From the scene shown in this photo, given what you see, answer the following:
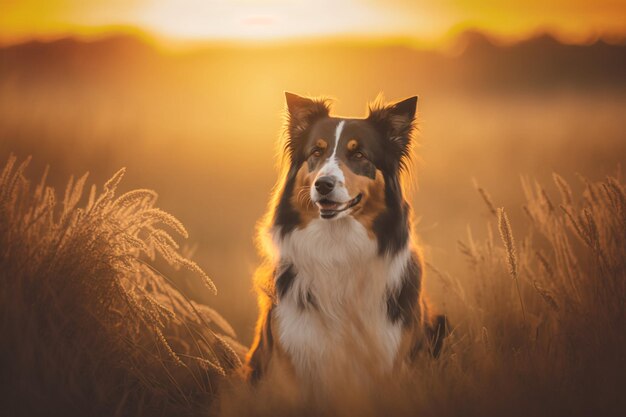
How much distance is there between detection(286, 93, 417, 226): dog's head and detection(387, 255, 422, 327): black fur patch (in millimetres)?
437

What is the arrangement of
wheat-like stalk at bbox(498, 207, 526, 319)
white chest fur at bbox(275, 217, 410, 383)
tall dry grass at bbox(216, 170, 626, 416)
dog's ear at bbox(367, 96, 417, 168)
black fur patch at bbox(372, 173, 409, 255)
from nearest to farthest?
tall dry grass at bbox(216, 170, 626, 416), wheat-like stalk at bbox(498, 207, 526, 319), white chest fur at bbox(275, 217, 410, 383), black fur patch at bbox(372, 173, 409, 255), dog's ear at bbox(367, 96, 417, 168)

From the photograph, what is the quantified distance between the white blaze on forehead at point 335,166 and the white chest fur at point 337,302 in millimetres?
370

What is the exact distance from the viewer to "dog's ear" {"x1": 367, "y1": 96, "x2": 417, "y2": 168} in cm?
423

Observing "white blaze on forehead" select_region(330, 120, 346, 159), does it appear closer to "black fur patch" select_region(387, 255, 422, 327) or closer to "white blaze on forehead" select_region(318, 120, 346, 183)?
"white blaze on forehead" select_region(318, 120, 346, 183)

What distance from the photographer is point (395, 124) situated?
429cm

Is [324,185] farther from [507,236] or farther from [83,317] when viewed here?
[83,317]

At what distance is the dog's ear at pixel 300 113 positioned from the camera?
14.3ft

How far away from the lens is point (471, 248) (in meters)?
4.84

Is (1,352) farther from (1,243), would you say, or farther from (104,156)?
(104,156)

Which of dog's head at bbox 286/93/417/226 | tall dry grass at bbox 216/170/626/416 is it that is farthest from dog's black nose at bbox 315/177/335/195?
tall dry grass at bbox 216/170/626/416

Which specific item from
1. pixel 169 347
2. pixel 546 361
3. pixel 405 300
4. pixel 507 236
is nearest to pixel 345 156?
pixel 405 300

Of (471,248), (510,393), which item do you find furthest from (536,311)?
(510,393)

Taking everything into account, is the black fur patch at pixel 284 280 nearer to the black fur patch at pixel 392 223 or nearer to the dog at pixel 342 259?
the dog at pixel 342 259

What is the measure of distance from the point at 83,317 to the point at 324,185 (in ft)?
4.92
